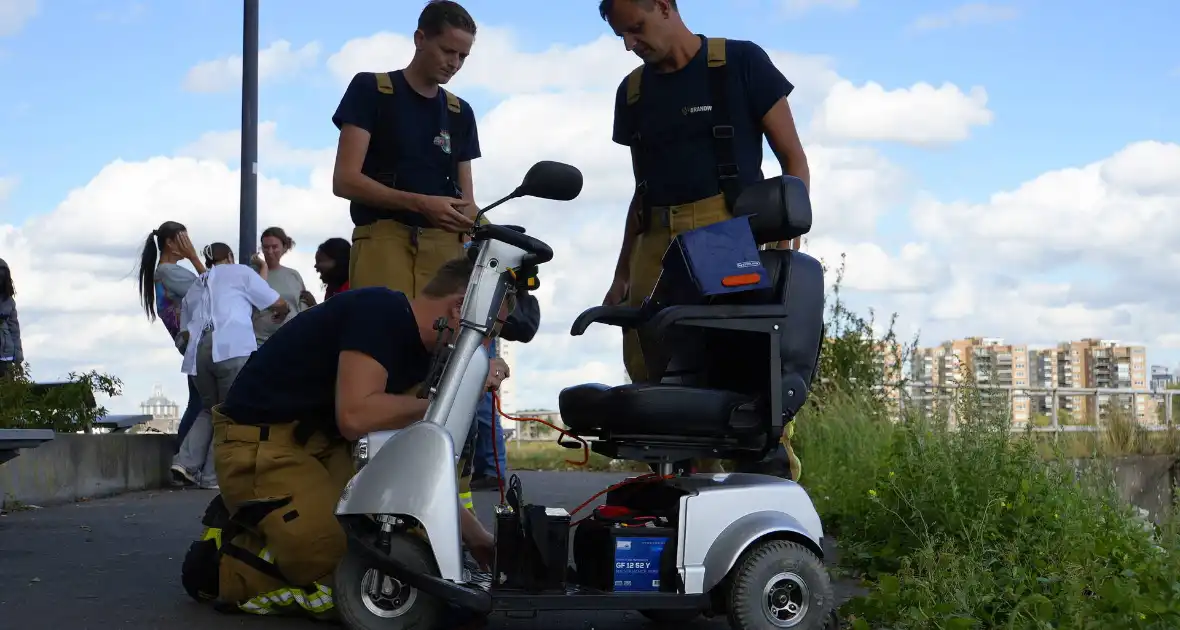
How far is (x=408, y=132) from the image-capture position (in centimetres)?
601

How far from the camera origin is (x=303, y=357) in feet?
16.6

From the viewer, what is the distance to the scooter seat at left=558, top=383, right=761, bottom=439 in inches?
163

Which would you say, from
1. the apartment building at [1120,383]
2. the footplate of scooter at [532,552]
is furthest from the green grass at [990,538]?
the apartment building at [1120,383]

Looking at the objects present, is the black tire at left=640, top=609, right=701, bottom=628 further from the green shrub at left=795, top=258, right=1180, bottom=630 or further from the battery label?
the battery label

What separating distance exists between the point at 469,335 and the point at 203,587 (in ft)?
6.32

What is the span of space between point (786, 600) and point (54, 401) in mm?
9457

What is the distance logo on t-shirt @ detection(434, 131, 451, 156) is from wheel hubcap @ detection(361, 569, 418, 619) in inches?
93.3

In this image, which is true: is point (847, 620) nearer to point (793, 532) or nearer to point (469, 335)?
point (793, 532)

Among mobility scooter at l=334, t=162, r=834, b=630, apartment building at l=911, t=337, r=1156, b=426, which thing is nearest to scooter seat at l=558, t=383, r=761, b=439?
mobility scooter at l=334, t=162, r=834, b=630

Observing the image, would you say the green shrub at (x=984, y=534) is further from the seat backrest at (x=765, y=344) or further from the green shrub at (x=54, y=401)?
the green shrub at (x=54, y=401)

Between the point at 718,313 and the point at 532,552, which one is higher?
the point at 718,313

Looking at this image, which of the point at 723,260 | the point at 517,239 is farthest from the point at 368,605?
the point at 723,260

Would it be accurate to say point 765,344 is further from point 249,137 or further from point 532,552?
point 249,137

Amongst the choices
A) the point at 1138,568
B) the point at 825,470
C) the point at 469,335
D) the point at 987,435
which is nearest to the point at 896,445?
the point at 987,435
